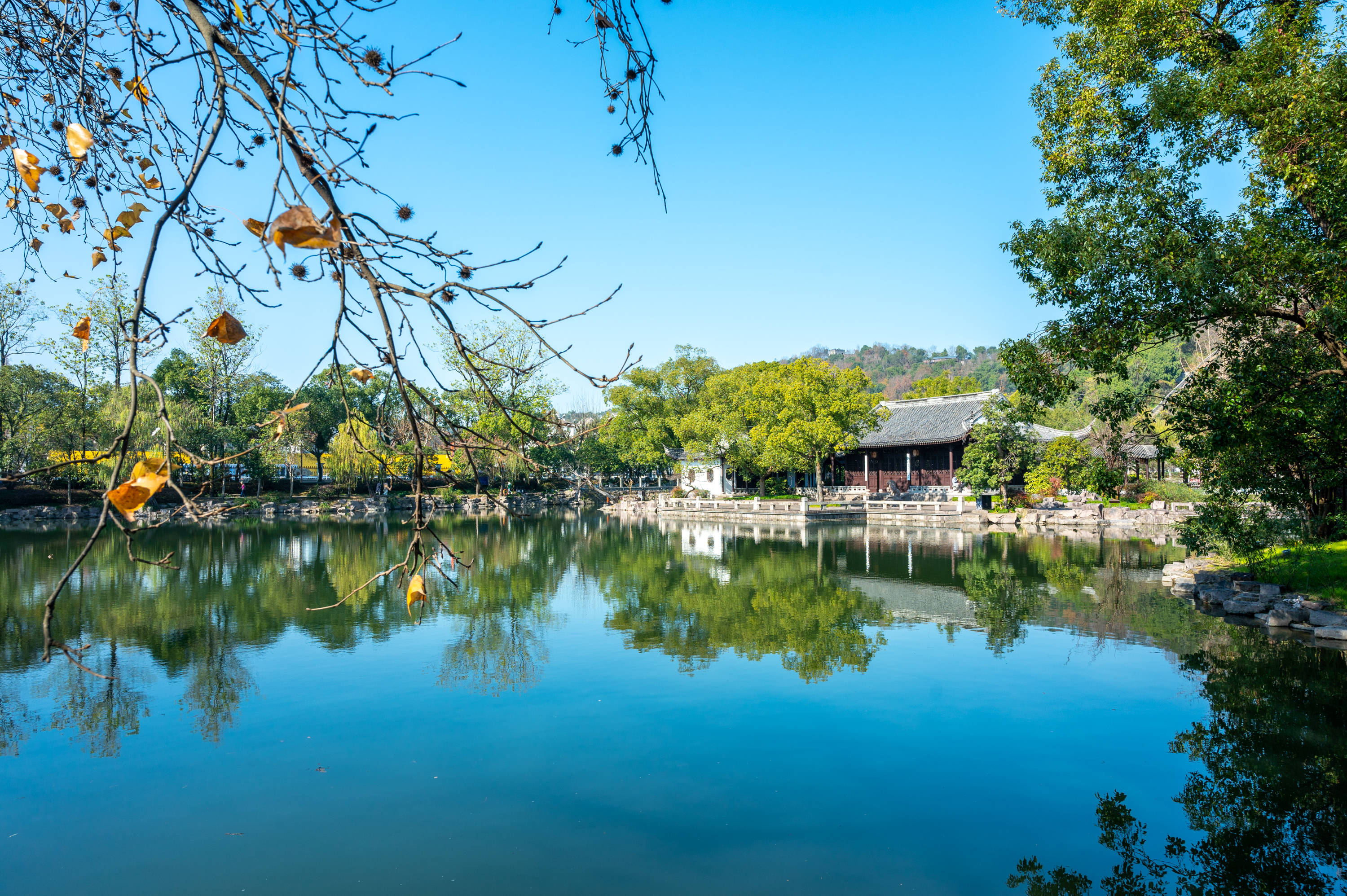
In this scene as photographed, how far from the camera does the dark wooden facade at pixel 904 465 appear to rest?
2919 cm

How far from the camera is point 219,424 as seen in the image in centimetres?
3170

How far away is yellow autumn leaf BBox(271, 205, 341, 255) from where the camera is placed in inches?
46.2

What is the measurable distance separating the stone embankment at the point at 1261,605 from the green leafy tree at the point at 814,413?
48.5 ft

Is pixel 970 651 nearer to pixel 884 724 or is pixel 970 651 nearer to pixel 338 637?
pixel 884 724

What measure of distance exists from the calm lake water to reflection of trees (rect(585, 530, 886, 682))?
9 centimetres

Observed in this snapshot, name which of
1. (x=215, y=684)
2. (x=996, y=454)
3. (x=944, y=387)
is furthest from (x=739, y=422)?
(x=215, y=684)

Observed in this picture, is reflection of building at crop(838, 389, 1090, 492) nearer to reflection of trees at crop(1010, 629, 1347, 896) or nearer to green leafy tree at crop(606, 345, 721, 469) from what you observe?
green leafy tree at crop(606, 345, 721, 469)

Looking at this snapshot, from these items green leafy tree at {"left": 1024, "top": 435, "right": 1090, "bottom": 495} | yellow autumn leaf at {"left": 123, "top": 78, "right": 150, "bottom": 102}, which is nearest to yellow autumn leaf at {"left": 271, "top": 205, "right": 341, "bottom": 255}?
yellow autumn leaf at {"left": 123, "top": 78, "right": 150, "bottom": 102}

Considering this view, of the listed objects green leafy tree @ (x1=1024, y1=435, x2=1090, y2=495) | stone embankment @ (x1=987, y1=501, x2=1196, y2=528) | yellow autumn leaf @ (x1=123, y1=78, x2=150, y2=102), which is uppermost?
yellow autumn leaf @ (x1=123, y1=78, x2=150, y2=102)

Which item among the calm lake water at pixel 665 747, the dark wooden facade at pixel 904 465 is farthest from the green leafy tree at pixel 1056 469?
the calm lake water at pixel 665 747

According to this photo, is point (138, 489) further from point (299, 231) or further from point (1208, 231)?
point (1208, 231)

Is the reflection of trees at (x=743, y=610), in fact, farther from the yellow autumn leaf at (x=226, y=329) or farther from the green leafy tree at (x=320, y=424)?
the green leafy tree at (x=320, y=424)

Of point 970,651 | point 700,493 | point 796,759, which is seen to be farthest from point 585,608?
point 700,493

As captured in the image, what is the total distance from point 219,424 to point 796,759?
32686 millimetres
